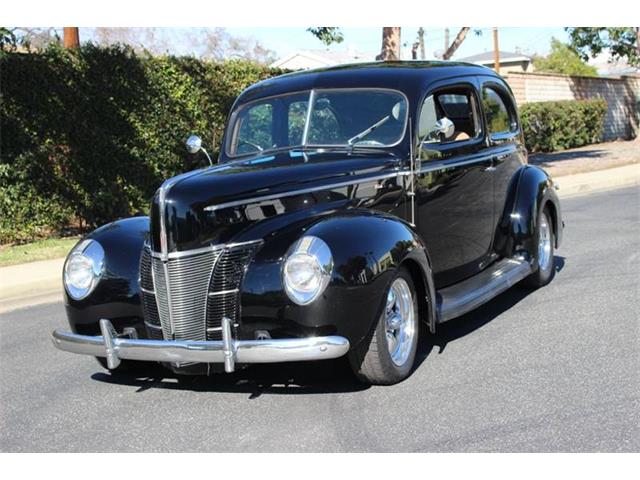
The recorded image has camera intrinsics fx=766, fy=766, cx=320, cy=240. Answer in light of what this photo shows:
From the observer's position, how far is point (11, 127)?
11.3 meters

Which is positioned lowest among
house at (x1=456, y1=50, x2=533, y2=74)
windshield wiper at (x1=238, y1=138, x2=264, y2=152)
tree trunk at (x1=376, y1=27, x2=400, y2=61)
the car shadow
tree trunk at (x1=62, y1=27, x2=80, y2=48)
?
the car shadow

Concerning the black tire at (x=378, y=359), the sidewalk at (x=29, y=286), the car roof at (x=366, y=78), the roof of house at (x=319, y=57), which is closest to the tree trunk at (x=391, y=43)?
the sidewalk at (x=29, y=286)

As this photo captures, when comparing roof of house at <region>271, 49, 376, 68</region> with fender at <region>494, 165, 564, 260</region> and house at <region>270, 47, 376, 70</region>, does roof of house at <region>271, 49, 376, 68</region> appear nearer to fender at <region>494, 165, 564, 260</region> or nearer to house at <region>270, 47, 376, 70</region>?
house at <region>270, 47, 376, 70</region>

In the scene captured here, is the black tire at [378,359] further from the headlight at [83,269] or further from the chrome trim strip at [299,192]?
the headlight at [83,269]

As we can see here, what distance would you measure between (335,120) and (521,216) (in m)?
2.10

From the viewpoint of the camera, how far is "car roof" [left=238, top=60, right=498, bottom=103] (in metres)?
5.71

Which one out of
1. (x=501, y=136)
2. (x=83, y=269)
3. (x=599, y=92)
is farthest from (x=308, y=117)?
(x=599, y=92)

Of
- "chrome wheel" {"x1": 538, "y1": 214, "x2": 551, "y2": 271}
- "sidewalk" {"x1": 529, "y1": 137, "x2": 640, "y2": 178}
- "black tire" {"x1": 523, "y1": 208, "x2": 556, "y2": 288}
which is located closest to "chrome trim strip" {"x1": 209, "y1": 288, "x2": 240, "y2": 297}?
"black tire" {"x1": 523, "y1": 208, "x2": 556, "y2": 288}

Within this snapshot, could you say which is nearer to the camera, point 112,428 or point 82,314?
point 112,428

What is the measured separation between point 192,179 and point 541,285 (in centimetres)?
394

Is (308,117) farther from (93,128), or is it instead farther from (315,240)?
(93,128)

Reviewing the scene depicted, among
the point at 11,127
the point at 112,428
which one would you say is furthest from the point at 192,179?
the point at 11,127

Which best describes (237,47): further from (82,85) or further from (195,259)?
(195,259)

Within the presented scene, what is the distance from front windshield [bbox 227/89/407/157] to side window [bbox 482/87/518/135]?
145 centimetres
